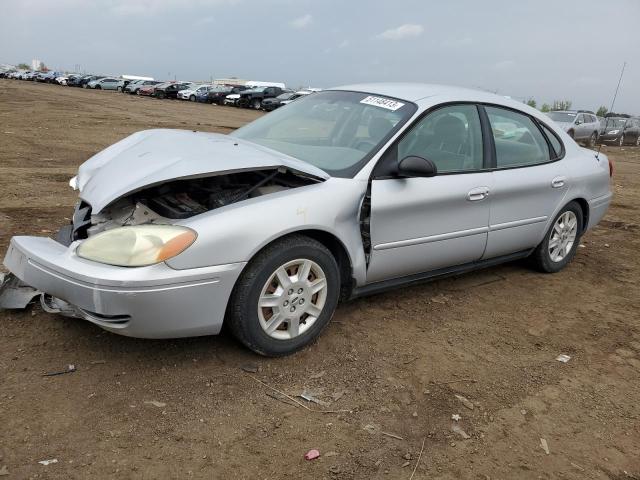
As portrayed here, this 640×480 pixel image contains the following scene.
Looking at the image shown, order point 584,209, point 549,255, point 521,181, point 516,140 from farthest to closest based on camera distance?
point 584,209
point 549,255
point 516,140
point 521,181

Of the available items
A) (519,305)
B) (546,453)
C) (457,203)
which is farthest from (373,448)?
(519,305)

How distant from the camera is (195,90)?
143 ft

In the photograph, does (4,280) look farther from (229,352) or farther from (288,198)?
(288,198)

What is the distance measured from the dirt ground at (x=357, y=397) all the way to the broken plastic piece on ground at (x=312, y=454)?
24 millimetres

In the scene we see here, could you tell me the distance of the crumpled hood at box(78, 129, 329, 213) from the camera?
2.94 meters

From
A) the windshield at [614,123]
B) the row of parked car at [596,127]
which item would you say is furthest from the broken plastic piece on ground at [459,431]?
the windshield at [614,123]

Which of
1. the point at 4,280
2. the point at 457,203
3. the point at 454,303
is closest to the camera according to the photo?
the point at 4,280

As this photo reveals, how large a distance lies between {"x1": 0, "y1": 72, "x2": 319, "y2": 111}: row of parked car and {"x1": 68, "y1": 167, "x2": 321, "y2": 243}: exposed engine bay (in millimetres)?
25710

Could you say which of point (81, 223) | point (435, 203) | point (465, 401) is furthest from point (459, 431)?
point (81, 223)

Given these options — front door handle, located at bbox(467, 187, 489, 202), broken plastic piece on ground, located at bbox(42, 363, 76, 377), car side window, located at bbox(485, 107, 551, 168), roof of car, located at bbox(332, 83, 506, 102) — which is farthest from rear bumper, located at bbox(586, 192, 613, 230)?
broken plastic piece on ground, located at bbox(42, 363, 76, 377)

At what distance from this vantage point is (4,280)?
3.48m

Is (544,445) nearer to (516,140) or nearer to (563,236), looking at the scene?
(516,140)

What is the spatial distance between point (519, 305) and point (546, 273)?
0.94m

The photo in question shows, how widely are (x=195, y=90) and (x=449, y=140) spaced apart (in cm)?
4243
